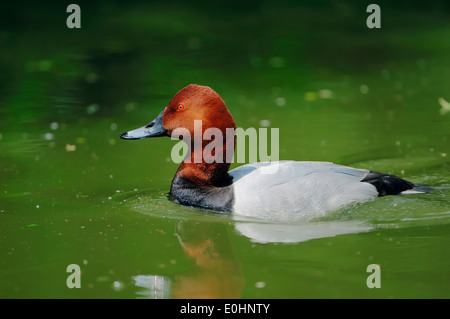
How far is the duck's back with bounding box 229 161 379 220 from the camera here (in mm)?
7699

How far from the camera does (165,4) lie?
21875mm

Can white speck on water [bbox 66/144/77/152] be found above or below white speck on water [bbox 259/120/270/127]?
below

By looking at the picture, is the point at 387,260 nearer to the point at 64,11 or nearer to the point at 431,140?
the point at 431,140

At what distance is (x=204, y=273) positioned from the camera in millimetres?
6430

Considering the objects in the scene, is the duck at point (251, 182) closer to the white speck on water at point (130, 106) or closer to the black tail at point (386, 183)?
the black tail at point (386, 183)

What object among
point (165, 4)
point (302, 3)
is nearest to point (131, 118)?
point (165, 4)

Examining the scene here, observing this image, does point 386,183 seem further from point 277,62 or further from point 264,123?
point 277,62

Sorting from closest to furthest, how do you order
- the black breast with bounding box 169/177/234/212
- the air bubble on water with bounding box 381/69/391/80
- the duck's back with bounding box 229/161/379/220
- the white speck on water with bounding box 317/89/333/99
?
the duck's back with bounding box 229/161/379/220
the black breast with bounding box 169/177/234/212
the white speck on water with bounding box 317/89/333/99
the air bubble on water with bounding box 381/69/391/80

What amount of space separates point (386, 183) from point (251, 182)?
1.46 metres

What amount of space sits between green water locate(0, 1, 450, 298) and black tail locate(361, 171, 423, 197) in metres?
0.12

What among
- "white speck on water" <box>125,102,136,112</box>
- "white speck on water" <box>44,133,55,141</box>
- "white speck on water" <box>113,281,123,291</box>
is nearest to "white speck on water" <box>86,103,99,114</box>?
"white speck on water" <box>125,102,136,112</box>

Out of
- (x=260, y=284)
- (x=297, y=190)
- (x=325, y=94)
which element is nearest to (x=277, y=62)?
(x=325, y=94)

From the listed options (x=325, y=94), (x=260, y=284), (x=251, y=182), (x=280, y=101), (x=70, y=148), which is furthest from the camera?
(x=325, y=94)

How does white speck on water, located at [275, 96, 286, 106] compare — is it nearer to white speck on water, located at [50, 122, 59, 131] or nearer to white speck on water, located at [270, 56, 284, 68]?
white speck on water, located at [270, 56, 284, 68]
